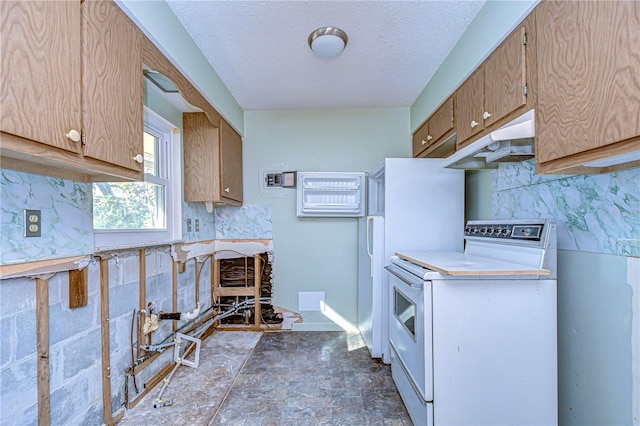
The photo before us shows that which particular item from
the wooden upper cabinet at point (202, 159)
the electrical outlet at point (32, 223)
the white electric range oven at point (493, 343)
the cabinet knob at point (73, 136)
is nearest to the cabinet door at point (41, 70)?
the cabinet knob at point (73, 136)

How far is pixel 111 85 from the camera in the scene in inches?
46.7

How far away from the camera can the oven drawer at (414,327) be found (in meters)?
1.40

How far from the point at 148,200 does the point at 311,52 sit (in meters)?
1.58

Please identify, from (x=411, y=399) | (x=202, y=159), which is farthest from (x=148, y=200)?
(x=411, y=399)

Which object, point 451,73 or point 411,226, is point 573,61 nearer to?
point 451,73

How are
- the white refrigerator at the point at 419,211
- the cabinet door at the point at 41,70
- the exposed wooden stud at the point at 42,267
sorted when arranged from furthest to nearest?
1. the white refrigerator at the point at 419,211
2. the exposed wooden stud at the point at 42,267
3. the cabinet door at the point at 41,70

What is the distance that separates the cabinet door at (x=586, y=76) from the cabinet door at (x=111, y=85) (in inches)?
67.6

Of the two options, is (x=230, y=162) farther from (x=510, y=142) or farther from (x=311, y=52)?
(x=510, y=142)

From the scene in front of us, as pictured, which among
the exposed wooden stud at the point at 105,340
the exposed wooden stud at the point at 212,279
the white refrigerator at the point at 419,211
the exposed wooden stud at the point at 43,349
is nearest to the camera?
the exposed wooden stud at the point at 43,349

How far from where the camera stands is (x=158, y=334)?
206 centimetres

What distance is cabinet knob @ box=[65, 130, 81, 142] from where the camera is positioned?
0.99 metres

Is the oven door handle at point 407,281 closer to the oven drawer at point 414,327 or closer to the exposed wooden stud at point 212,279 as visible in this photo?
the oven drawer at point 414,327

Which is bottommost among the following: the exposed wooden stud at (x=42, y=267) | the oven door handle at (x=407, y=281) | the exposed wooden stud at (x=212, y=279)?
the exposed wooden stud at (x=212, y=279)

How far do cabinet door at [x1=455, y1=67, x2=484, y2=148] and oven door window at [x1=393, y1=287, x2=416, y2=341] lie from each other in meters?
1.05
